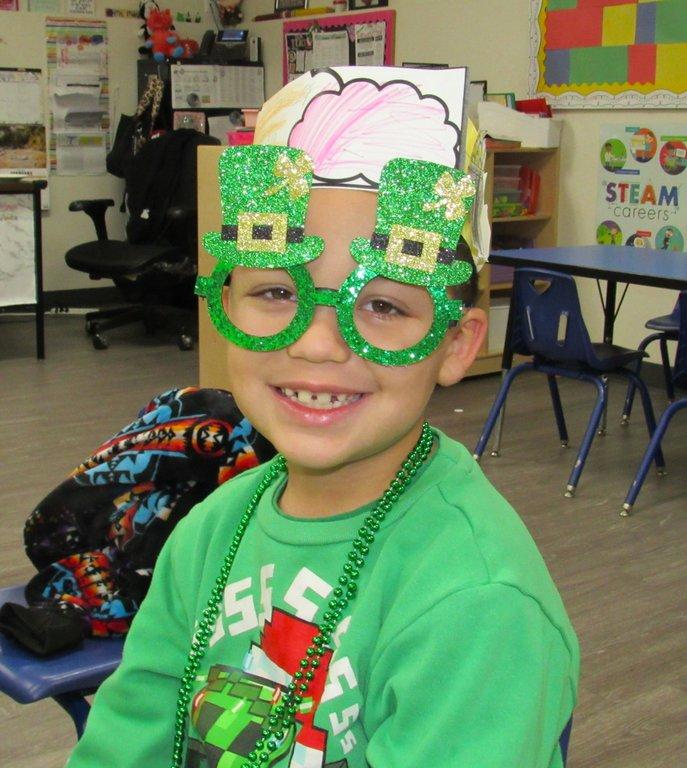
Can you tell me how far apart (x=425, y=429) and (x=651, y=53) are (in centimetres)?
444

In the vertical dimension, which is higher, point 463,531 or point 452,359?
point 452,359

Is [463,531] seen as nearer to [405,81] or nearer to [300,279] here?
[300,279]

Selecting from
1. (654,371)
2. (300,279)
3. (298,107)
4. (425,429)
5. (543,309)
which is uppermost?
(298,107)

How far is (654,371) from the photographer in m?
5.08

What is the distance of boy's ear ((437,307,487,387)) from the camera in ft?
3.07

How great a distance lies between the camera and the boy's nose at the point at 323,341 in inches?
33.8

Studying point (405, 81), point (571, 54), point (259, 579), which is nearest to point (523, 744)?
point (259, 579)

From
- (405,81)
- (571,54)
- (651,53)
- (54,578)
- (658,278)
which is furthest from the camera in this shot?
(571,54)

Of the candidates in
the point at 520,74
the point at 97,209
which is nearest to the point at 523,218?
the point at 520,74

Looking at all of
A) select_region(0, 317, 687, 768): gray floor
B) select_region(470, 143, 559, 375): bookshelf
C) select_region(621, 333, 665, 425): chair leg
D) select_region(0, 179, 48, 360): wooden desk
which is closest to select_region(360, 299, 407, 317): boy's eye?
select_region(0, 317, 687, 768): gray floor

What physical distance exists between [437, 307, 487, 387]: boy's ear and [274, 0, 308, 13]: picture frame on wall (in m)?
6.16

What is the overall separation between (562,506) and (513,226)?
230 centimetres

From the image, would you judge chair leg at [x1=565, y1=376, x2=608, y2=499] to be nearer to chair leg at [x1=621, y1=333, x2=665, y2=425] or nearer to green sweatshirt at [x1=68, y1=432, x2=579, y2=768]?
chair leg at [x1=621, y1=333, x2=665, y2=425]

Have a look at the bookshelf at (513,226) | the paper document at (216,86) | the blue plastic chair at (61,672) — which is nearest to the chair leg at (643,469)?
the bookshelf at (513,226)
